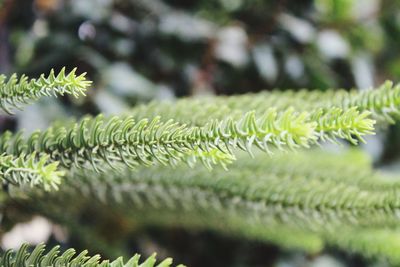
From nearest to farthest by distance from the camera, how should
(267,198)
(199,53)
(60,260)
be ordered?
(60,260)
(267,198)
(199,53)

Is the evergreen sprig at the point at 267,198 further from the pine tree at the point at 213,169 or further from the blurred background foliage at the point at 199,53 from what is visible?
the blurred background foliage at the point at 199,53

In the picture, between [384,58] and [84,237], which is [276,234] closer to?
[84,237]

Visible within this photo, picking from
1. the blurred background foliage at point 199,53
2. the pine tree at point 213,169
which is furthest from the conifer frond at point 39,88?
the blurred background foliage at point 199,53

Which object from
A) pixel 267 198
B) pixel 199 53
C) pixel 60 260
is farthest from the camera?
pixel 199 53

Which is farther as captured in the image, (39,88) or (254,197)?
(254,197)

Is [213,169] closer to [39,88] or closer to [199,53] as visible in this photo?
[39,88]

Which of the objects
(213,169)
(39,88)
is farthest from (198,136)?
(213,169)
